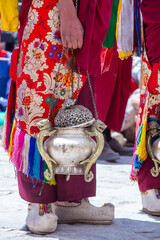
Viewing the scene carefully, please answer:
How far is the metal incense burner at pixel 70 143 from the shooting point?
5.51ft

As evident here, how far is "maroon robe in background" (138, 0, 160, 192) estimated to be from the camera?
216cm

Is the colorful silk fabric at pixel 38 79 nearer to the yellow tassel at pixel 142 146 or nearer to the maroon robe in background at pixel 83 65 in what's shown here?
the maroon robe in background at pixel 83 65

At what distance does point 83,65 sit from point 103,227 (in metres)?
0.71

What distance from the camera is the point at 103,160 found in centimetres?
416

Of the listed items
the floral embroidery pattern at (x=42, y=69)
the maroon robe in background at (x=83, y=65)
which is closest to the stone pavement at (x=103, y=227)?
the maroon robe in background at (x=83, y=65)

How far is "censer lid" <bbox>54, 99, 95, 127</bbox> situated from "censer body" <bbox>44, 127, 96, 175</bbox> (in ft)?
0.08

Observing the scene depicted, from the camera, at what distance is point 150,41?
222 centimetres

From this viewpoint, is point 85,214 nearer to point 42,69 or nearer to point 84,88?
point 84,88

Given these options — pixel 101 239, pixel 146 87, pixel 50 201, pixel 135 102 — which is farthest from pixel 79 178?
pixel 135 102

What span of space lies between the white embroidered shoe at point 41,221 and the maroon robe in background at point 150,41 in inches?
22.2

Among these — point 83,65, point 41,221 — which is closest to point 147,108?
point 83,65

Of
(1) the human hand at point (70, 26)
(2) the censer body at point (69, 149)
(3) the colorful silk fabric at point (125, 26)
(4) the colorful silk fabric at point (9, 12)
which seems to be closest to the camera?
(2) the censer body at point (69, 149)

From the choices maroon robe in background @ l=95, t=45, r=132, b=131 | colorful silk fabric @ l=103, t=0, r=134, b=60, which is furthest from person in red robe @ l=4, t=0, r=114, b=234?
maroon robe in background @ l=95, t=45, r=132, b=131

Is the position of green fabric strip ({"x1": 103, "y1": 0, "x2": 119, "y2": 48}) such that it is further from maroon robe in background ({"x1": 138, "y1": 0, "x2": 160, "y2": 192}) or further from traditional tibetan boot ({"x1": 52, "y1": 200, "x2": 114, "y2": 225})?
traditional tibetan boot ({"x1": 52, "y1": 200, "x2": 114, "y2": 225})
